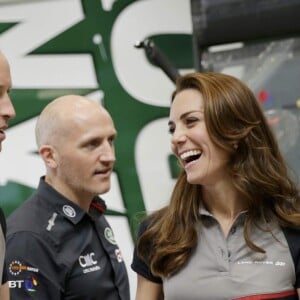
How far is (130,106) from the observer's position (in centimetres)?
288

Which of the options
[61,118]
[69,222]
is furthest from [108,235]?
[61,118]

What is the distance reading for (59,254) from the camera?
5.04 feet

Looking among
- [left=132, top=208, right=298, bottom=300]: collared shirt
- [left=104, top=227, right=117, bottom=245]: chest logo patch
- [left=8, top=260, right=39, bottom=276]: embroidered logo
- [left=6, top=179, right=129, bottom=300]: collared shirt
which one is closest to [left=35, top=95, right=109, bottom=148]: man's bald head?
[left=6, top=179, right=129, bottom=300]: collared shirt

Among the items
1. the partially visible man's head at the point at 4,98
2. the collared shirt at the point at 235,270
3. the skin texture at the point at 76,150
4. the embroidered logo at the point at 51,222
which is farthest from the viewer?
the skin texture at the point at 76,150

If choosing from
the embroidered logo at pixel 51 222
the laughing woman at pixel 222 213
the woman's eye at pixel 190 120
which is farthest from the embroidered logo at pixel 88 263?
the woman's eye at pixel 190 120

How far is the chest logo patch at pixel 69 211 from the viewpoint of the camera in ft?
5.44

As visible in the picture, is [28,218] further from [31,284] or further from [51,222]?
[31,284]

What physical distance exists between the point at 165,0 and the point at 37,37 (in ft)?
2.31

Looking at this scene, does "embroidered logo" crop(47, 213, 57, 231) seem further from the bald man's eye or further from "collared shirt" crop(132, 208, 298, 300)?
"collared shirt" crop(132, 208, 298, 300)

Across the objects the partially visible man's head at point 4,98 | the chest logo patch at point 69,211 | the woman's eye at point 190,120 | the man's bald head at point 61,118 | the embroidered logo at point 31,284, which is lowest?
the embroidered logo at point 31,284

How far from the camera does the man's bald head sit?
1.76 metres

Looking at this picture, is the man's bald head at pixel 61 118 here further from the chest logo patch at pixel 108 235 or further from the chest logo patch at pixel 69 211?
the chest logo patch at pixel 108 235

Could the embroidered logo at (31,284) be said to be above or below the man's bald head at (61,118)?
below

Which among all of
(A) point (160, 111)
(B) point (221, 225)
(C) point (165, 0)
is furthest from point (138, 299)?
(C) point (165, 0)
